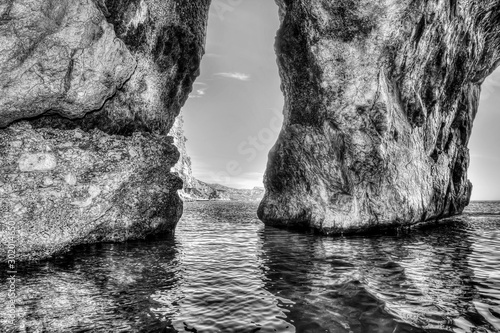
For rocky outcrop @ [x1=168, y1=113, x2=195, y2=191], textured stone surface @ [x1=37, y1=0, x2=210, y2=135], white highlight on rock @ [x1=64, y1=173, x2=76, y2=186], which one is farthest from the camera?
rocky outcrop @ [x1=168, y1=113, x2=195, y2=191]

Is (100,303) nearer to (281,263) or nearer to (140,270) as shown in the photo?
(140,270)

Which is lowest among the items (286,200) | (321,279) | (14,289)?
(14,289)

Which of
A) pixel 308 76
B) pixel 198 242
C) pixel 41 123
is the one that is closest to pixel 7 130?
pixel 41 123

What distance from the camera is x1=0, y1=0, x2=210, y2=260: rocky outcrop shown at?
12.7 metres

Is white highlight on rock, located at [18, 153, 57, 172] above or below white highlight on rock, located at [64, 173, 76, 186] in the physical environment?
above

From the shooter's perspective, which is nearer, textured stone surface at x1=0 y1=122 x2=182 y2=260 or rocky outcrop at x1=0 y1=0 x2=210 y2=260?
rocky outcrop at x1=0 y1=0 x2=210 y2=260

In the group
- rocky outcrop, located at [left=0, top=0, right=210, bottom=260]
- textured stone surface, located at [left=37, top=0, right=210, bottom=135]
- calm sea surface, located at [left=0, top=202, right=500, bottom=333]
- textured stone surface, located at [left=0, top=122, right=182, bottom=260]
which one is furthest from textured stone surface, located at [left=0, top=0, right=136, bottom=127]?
calm sea surface, located at [left=0, top=202, right=500, bottom=333]

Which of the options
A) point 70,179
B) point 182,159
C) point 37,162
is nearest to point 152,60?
point 70,179

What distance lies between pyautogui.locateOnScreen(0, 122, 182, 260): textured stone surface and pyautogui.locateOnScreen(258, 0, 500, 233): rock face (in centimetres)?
997

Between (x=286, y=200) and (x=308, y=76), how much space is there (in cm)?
1032

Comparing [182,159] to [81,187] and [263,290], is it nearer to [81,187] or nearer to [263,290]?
[81,187]

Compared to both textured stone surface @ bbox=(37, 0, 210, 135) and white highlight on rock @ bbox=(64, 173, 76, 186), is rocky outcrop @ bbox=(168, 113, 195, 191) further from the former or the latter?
white highlight on rock @ bbox=(64, 173, 76, 186)

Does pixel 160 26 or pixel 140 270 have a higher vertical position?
pixel 160 26

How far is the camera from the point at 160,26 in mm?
19453
